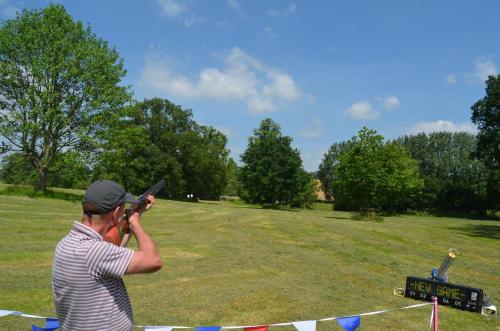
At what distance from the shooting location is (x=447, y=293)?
268 inches

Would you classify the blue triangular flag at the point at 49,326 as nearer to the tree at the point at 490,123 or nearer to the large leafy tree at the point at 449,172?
the tree at the point at 490,123

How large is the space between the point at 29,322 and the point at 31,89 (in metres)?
27.9

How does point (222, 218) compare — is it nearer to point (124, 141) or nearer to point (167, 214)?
point (167, 214)

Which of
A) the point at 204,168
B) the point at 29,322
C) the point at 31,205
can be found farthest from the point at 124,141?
the point at 204,168

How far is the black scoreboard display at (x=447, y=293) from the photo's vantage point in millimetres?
6398

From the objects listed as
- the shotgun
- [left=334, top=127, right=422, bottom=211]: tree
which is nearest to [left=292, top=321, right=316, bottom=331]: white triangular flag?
the shotgun

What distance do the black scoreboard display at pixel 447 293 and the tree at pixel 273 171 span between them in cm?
5174

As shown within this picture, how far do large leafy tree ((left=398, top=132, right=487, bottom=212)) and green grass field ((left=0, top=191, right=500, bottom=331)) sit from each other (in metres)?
32.9

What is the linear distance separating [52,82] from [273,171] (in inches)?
1333

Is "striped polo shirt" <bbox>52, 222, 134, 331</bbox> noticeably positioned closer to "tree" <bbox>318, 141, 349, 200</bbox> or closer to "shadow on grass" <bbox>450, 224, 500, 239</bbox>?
"shadow on grass" <bbox>450, 224, 500, 239</bbox>

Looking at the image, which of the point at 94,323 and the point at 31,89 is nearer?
the point at 94,323

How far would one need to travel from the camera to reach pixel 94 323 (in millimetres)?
3021

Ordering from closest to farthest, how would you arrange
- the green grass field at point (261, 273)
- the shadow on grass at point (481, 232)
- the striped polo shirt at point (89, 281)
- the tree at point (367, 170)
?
the striped polo shirt at point (89, 281) < the green grass field at point (261, 273) < the shadow on grass at point (481, 232) < the tree at point (367, 170)

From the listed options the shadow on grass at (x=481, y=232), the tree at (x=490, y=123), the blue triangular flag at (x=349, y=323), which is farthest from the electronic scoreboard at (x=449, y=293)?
the tree at (x=490, y=123)
